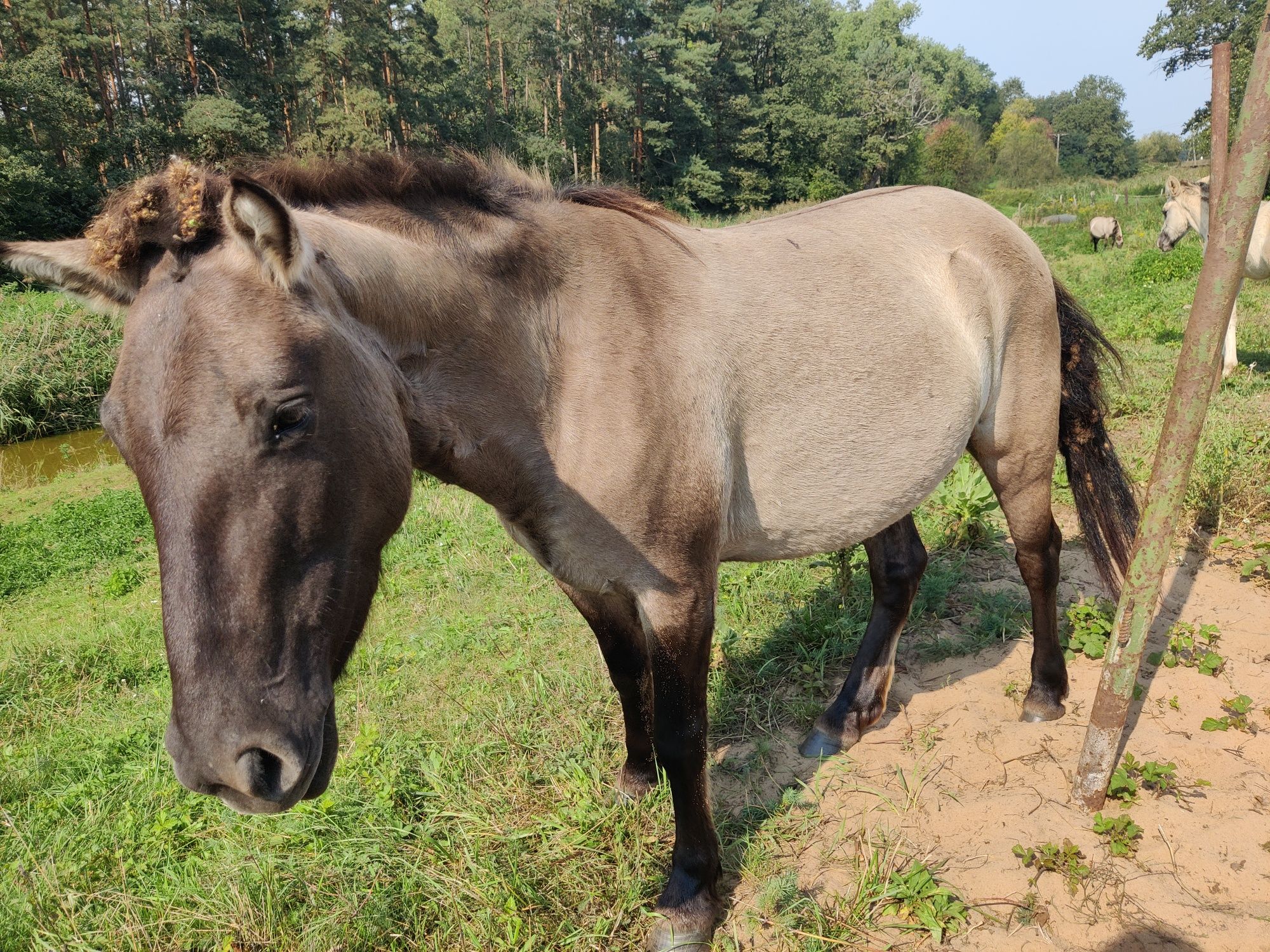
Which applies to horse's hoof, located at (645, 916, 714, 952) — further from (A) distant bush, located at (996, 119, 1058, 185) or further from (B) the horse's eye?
(A) distant bush, located at (996, 119, 1058, 185)

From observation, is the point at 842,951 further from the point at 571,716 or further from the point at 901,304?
the point at 901,304

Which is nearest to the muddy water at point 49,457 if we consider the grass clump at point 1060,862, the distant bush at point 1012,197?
the grass clump at point 1060,862

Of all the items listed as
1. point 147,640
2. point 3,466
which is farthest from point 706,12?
point 147,640

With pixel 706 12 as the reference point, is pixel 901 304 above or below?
below

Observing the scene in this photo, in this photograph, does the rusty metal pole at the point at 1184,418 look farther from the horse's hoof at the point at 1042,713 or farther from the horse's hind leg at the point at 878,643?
the horse's hind leg at the point at 878,643

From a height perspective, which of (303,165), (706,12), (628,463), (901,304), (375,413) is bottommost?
(628,463)

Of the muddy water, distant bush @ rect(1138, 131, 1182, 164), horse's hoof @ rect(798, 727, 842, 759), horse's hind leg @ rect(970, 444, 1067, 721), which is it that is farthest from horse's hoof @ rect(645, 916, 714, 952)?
distant bush @ rect(1138, 131, 1182, 164)

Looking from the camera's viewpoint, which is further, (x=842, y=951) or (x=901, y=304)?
(x=901, y=304)

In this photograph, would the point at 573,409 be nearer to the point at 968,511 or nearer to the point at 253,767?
the point at 253,767

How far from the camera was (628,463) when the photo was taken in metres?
2.04

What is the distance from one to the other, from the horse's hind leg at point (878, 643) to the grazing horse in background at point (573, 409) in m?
0.01

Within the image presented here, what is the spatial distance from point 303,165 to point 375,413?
0.83 metres

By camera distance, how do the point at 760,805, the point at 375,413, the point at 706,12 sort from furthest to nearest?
the point at 706,12
the point at 760,805
the point at 375,413

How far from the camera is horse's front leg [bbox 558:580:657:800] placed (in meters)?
2.59
